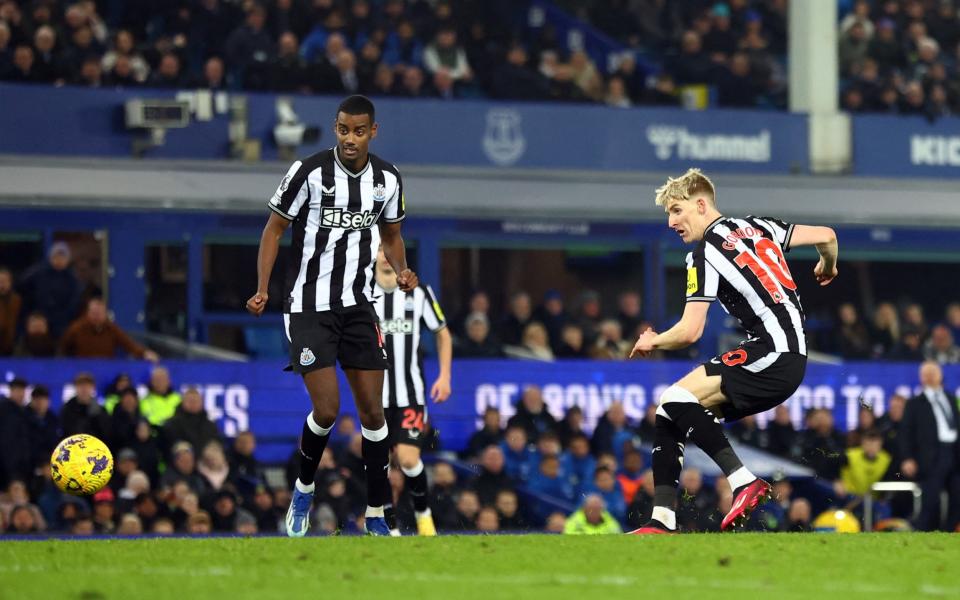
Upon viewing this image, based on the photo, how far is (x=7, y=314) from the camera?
1711 cm

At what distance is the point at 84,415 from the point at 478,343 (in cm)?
490

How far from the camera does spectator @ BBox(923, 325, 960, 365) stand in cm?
2111

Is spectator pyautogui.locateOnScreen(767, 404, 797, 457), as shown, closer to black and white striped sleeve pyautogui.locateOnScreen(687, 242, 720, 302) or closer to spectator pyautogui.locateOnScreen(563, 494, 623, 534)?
spectator pyautogui.locateOnScreen(563, 494, 623, 534)

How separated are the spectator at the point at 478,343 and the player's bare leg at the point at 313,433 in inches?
364

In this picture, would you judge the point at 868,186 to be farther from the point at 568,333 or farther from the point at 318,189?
the point at 318,189

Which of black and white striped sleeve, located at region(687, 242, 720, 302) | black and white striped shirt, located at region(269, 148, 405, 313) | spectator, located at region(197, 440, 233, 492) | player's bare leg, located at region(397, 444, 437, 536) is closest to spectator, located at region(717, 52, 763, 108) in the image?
spectator, located at region(197, 440, 233, 492)

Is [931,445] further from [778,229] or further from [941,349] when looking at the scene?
[778,229]

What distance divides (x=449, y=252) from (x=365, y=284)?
1126cm

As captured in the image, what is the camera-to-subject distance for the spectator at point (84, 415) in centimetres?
1548

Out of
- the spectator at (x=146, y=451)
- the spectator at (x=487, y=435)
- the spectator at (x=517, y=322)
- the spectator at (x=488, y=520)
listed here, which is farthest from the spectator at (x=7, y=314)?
the spectator at (x=517, y=322)

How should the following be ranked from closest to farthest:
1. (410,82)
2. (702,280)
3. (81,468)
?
(702,280)
(81,468)
(410,82)

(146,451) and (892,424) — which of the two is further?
(892,424)

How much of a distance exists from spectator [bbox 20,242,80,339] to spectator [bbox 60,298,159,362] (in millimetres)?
394

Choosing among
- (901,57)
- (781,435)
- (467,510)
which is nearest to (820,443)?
(781,435)
